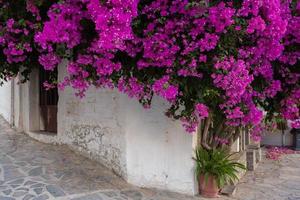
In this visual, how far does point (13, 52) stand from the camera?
215 inches

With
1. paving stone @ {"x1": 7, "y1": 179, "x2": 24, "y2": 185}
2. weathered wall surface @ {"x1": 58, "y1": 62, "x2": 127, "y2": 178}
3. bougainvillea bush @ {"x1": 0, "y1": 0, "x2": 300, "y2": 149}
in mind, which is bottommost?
paving stone @ {"x1": 7, "y1": 179, "x2": 24, "y2": 185}

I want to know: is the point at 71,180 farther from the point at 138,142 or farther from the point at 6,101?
the point at 6,101


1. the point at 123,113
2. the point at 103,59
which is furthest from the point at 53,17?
the point at 123,113

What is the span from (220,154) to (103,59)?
2.89 metres

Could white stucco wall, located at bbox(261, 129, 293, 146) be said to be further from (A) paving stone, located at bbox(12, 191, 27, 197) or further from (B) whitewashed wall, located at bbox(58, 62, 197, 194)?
(A) paving stone, located at bbox(12, 191, 27, 197)

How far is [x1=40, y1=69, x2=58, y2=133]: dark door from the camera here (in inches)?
386

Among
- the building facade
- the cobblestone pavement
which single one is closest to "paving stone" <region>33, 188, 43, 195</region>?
the cobblestone pavement

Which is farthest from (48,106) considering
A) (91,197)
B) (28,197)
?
(91,197)

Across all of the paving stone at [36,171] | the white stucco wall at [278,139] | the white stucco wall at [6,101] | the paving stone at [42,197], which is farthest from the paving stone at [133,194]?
the white stucco wall at [278,139]

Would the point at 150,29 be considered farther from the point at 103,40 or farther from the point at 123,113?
the point at 123,113

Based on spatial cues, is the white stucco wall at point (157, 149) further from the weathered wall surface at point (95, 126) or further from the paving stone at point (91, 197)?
the paving stone at point (91, 197)

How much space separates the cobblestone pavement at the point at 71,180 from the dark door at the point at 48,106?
2.23 feet

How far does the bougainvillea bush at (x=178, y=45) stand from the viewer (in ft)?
14.8

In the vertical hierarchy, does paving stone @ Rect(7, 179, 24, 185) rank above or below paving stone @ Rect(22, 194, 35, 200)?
above
